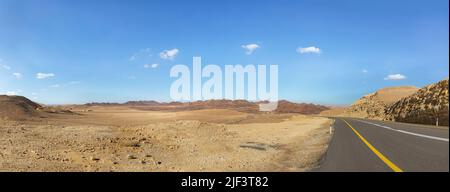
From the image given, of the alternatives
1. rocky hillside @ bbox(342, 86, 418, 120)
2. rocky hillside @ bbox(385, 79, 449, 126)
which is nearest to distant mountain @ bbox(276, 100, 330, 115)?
rocky hillside @ bbox(342, 86, 418, 120)

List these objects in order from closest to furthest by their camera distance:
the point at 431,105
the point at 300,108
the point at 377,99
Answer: the point at 431,105 → the point at 377,99 → the point at 300,108

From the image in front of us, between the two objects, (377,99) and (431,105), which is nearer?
(431,105)

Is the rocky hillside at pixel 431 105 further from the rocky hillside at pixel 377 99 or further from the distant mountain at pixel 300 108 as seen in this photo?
the distant mountain at pixel 300 108

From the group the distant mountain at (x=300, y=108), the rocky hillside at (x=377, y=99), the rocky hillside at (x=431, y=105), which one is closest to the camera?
the rocky hillside at (x=431, y=105)

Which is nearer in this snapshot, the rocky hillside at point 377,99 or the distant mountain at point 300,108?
the rocky hillside at point 377,99

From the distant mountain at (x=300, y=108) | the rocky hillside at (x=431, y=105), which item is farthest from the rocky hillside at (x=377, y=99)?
the rocky hillside at (x=431, y=105)

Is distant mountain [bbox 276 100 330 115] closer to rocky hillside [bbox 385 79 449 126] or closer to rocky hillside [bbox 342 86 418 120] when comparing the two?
rocky hillside [bbox 342 86 418 120]

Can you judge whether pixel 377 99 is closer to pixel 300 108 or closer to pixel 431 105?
pixel 300 108

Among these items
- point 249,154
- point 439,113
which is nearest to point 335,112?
point 439,113

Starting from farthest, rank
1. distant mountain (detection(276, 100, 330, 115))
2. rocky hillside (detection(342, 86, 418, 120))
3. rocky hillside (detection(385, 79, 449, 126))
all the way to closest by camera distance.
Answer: distant mountain (detection(276, 100, 330, 115)) → rocky hillside (detection(342, 86, 418, 120)) → rocky hillside (detection(385, 79, 449, 126))

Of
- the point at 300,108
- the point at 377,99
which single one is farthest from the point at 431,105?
the point at 300,108
